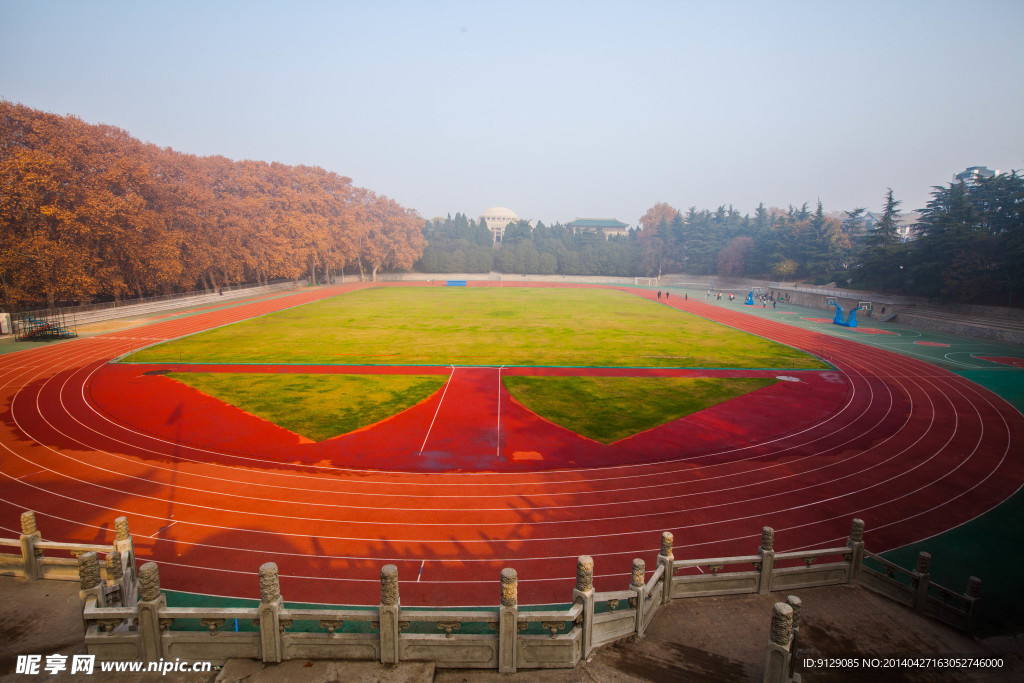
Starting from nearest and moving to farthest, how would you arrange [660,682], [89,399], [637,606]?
[660,682]
[637,606]
[89,399]

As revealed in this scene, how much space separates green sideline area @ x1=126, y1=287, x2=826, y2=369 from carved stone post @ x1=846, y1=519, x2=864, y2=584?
661 inches

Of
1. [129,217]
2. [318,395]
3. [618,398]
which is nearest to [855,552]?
[618,398]

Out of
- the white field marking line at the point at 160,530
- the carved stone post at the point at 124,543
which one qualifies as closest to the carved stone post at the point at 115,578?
the carved stone post at the point at 124,543

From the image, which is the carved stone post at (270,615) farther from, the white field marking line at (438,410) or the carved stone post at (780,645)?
the white field marking line at (438,410)

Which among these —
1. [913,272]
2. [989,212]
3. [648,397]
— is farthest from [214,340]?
[989,212]

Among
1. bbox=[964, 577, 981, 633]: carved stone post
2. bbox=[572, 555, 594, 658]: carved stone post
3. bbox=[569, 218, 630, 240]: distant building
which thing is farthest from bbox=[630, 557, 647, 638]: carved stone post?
bbox=[569, 218, 630, 240]: distant building

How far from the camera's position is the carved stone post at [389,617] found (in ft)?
18.6

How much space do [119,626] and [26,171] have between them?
3298 centimetres

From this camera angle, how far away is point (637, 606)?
21.7 feet

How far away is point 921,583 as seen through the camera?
7.50 metres

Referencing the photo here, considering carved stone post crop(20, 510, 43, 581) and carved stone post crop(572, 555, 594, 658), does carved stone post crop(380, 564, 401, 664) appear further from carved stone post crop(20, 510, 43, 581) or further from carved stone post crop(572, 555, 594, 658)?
carved stone post crop(20, 510, 43, 581)

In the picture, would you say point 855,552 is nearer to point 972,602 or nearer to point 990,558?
point 972,602

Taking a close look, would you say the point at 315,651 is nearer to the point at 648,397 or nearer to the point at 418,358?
the point at 648,397

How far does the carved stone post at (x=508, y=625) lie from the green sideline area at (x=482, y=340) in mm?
18662
